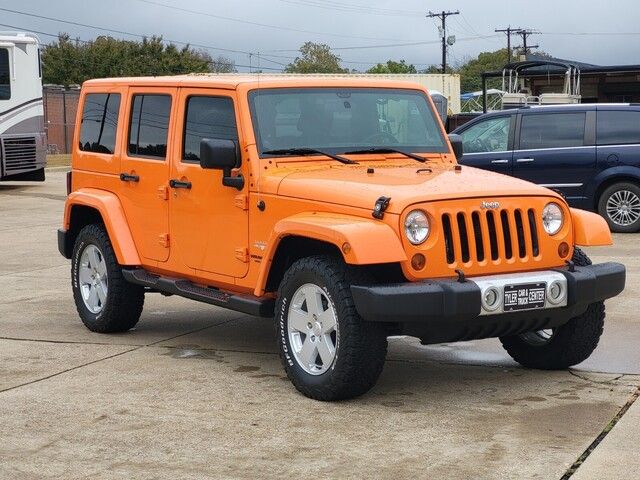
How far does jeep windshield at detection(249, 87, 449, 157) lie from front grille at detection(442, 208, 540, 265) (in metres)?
1.31

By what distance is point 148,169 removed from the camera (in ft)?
27.8

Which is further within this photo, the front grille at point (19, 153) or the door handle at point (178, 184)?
the front grille at point (19, 153)

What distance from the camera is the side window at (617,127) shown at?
16156 millimetres

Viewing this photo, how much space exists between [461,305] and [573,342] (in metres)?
1.31

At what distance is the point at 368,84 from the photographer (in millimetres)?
8094

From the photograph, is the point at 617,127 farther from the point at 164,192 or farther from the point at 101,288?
the point at 164,192

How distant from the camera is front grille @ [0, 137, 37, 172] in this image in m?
24.5

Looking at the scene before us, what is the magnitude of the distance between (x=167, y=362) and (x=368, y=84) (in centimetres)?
220

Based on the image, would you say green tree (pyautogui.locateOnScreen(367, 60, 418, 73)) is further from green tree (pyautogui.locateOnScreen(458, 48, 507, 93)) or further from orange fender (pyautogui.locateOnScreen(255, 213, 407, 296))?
orange fender (pyautogui.locateOnScreen(255, 213, 407, 296))

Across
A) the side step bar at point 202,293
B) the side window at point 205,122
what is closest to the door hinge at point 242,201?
the side window at point 205,122

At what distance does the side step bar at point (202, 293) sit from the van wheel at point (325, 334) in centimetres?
33

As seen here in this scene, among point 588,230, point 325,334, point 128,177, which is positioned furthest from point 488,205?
point 128,177

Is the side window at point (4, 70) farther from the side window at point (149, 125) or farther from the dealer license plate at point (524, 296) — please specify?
the dealer license plate at point (524, 296)

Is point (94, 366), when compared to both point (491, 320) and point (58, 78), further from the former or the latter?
point (58, 78)
